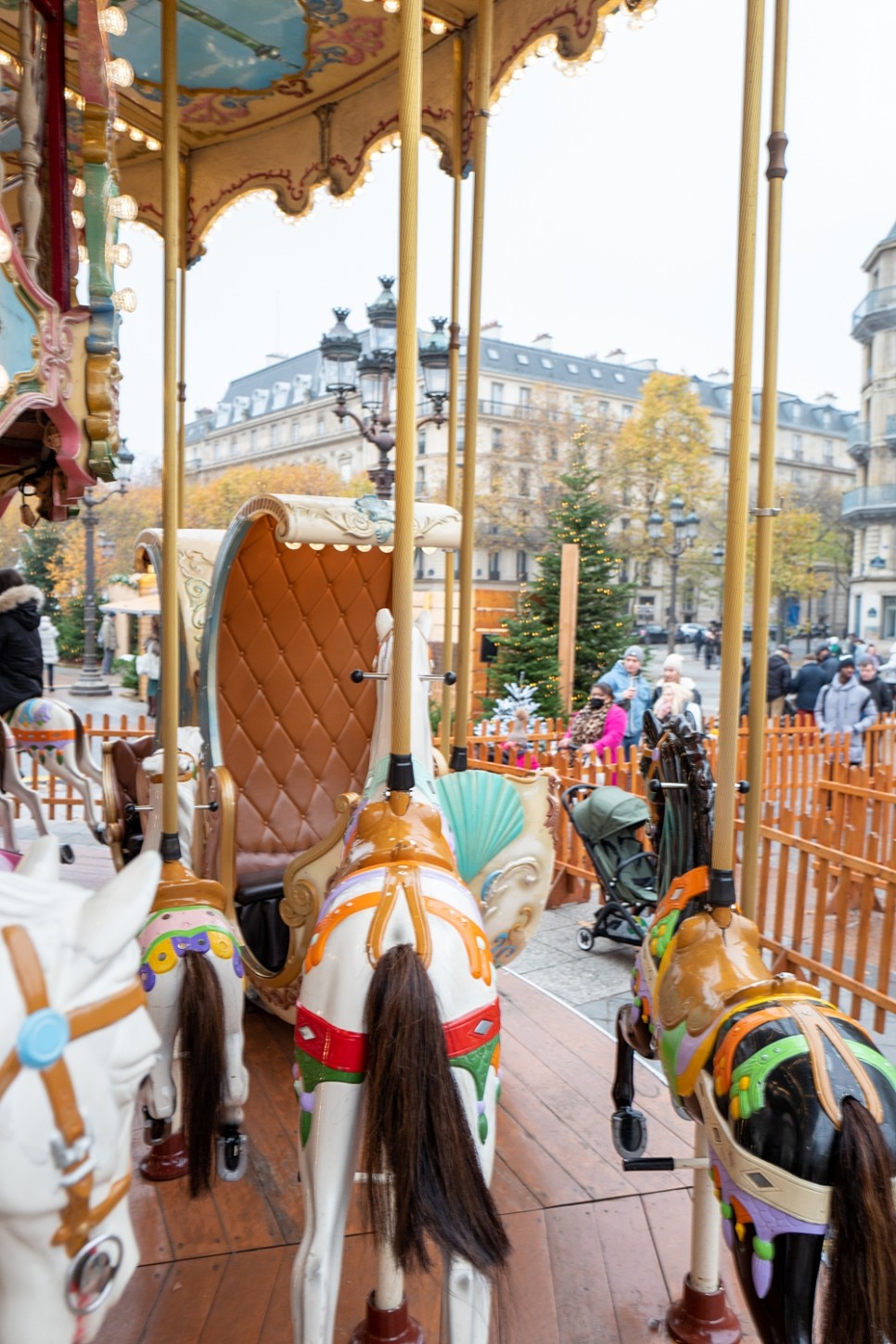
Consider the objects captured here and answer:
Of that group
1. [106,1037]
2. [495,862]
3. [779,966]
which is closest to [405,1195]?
[106,1037]

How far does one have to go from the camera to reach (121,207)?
8.64 ft

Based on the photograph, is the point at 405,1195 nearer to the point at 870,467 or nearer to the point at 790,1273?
the point at 790,1273

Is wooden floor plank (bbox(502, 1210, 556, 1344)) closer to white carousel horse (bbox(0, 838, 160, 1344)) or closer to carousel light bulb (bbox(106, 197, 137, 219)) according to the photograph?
white carousel horse (bbox(0, 838, 160, 1344))

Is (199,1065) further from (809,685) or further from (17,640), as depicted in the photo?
(809,685)

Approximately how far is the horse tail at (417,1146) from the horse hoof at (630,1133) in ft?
2.68

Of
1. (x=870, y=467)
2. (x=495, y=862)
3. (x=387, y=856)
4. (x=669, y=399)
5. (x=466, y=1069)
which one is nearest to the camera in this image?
(x=466, y=1069)

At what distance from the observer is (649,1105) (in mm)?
3230

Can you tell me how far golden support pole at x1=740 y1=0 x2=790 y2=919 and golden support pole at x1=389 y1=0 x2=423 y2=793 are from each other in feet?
2.77

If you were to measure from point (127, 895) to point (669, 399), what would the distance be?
30034 millimetres

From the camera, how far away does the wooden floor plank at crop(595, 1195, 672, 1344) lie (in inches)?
89.0

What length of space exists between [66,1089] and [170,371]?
6.79 ft

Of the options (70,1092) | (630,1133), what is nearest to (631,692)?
(630,1133)

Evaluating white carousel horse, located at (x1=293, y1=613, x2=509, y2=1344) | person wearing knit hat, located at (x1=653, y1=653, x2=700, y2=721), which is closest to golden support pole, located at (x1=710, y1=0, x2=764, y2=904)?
white carousel horse, located at (x1=293, y1=613, x2=509, y2=1344)

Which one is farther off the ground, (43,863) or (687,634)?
(687,634)
